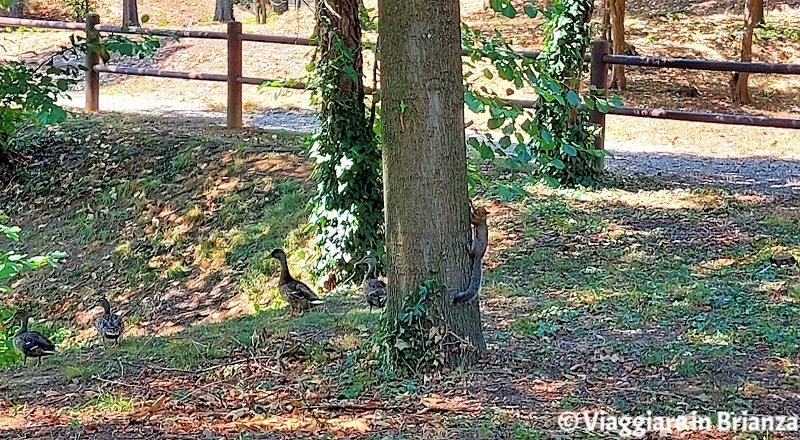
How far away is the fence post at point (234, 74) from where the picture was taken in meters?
→ 11.5

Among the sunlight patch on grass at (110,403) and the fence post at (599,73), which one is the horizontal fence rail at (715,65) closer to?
the fence post at (599,73)

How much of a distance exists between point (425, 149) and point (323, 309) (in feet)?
8.29

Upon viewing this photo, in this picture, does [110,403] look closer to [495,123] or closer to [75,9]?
[495,123]

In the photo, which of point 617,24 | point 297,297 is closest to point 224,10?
point 617,24

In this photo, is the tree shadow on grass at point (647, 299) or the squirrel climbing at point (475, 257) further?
the squirrel climbing at point (475, 257)

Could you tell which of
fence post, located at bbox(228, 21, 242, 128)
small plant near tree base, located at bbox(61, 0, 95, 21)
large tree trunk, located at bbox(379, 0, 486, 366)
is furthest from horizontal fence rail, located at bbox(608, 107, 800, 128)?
small plant near tree base, located at bbox(61, 0, 95, 21)

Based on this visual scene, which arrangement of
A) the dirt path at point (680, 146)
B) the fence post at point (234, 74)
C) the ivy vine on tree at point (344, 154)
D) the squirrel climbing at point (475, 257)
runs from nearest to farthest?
the squirrel climbing at point (475, 257) → the ivy vine on tree at point (344, 154) → the dirt path at point (680, 146) → the fence post at point (234, 74)

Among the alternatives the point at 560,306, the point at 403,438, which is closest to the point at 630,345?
the point at 560,306

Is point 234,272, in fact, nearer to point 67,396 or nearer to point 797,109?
point 67,396

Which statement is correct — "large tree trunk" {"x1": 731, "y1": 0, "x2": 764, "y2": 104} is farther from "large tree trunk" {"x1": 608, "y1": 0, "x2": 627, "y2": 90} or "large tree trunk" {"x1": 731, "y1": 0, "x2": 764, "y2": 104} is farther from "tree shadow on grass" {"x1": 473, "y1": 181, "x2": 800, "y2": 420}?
"tree shadow on grass" {"x1": 473, "y1": 181, "x2": 800, "y2": 420}

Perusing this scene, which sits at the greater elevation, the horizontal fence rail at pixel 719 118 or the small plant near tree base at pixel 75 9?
Answer: the small plant near tree base at pixel 75 9

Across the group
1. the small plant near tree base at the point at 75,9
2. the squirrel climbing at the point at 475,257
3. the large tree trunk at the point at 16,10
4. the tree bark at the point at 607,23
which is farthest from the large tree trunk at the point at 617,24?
the large tree trunk at the point at 16,10

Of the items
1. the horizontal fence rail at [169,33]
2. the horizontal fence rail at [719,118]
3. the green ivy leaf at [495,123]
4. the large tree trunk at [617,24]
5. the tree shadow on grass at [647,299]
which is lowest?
the tree shadow on grass at [647,299]

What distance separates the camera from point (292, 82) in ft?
28.5
